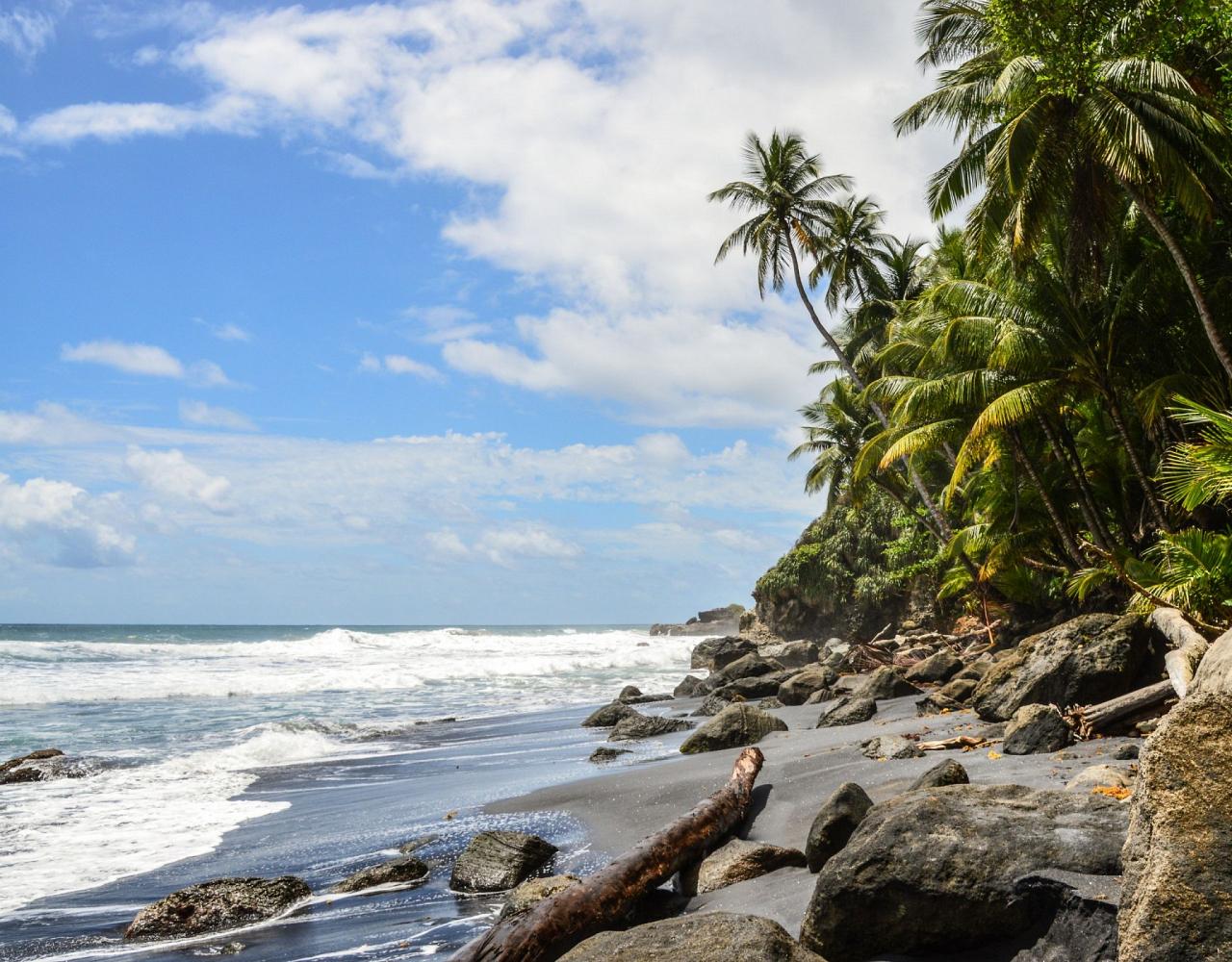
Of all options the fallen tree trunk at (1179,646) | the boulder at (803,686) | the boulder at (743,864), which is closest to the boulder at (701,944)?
the boulder at (743,864)

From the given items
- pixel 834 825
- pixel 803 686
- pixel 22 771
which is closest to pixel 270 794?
pixel 22 771

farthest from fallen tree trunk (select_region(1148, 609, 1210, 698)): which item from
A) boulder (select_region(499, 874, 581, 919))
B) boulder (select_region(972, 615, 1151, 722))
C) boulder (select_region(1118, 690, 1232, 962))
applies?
boulder (select_region(499, 874, 581, 919))

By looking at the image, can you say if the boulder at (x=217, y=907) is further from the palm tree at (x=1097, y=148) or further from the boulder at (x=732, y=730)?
the palm tree at (x=1097, y=148)

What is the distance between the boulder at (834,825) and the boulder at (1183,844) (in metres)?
2.58

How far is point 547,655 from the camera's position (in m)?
45.0

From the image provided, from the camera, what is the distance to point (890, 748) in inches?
339

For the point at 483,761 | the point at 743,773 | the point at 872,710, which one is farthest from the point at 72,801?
the point at 872,710

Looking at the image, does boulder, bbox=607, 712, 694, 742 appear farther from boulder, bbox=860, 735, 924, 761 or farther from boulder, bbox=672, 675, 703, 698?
boulder, bbox=672, 675, 703, 698

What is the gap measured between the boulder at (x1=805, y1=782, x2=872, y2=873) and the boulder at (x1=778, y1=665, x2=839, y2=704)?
12098mm

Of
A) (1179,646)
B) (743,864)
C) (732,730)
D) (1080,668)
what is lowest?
(732,730)

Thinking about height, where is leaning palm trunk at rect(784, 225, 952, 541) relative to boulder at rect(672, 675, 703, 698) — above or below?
above

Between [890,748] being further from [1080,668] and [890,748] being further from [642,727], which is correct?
[642,727]

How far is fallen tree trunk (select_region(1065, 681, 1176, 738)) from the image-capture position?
7957mm

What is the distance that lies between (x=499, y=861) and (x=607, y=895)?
1.89m
